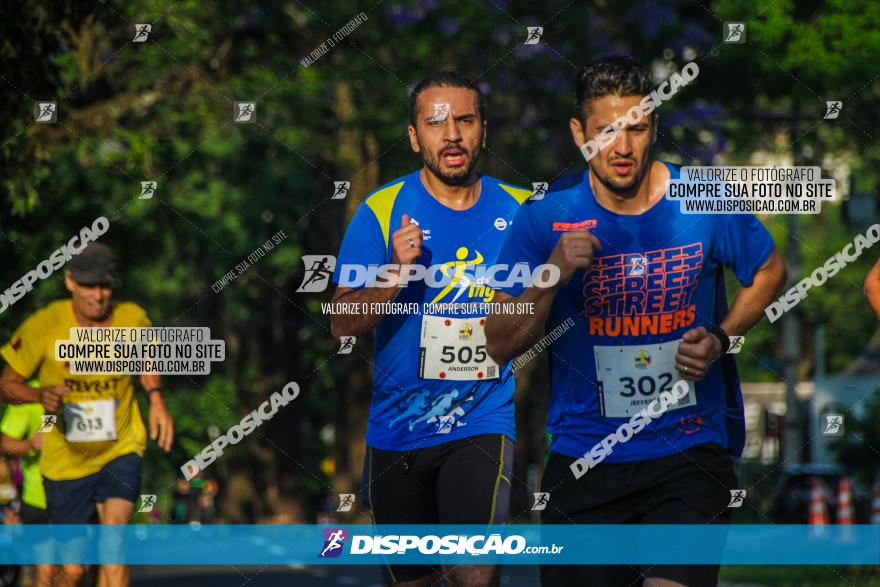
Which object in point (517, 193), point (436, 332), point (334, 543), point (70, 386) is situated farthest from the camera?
point (70, 386)

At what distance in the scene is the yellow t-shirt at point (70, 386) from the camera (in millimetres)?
10406

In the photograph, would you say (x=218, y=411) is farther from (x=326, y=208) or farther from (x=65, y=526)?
(x=65, y=526)

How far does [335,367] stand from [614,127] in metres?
27.4

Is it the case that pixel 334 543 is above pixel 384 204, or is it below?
below

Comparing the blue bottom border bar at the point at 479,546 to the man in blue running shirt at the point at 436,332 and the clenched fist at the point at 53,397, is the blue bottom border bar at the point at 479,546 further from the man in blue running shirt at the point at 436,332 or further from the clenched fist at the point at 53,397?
the clenched fist at the point at 53,397

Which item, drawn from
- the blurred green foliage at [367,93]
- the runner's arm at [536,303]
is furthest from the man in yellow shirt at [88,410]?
the runner's arm at [536,303]

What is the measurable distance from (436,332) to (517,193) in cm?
80

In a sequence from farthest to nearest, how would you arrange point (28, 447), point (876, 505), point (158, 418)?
point (876, 505) < point (28, 447) < point (158, 418)

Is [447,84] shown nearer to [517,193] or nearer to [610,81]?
[517,193]

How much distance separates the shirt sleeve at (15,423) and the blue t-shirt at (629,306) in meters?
5.44

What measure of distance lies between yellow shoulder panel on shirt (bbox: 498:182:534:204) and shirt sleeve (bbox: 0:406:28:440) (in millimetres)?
4509

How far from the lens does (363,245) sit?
822 cm

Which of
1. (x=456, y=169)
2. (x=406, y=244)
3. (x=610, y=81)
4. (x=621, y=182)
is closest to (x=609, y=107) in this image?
(x=610, y=81)

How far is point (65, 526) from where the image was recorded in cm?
1047
